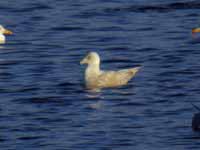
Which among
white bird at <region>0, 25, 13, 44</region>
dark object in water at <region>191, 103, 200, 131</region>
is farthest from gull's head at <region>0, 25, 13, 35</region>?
dark object in water at <region>191, 103, 200, 131</region>

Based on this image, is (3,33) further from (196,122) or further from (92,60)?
(196,122)

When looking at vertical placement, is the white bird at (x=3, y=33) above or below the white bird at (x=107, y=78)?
above

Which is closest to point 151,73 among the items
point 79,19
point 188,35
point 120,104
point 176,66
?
point 176,66

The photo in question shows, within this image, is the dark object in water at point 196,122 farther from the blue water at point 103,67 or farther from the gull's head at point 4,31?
the gull's head at point 4,31

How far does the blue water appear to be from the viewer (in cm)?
1870

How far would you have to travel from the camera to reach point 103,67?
2544 centimetres

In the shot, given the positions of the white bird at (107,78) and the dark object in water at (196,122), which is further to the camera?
the white bird at (107,78)

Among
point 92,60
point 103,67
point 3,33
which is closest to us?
point 92,60

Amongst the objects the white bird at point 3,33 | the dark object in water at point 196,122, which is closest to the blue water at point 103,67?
the dark object in water at point 196,122

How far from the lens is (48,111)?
20.7 m

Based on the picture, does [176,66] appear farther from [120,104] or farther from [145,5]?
[145,5]

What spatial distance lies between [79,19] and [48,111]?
10.8 meters

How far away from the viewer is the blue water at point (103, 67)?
18.7 metres

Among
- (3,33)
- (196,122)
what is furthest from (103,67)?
(196,122)
